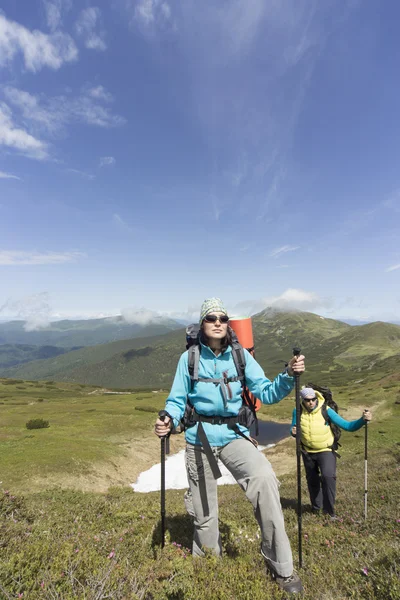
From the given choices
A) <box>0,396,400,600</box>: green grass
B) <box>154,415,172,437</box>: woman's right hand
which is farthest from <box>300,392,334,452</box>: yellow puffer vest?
<box>154,415,172,437</box>: woman's right hand

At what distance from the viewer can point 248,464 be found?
16.7ft

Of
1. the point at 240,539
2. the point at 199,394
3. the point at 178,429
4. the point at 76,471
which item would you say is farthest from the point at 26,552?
the point at 76,471

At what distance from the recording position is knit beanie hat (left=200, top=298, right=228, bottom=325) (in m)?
6.31

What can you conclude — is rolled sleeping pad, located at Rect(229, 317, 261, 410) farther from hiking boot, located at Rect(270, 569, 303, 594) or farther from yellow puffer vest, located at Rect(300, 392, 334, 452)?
hiking boot, located at Rect(270, 569, 303, 594)

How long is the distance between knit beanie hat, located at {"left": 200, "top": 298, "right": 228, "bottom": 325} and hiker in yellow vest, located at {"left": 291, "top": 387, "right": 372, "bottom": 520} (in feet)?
18.1

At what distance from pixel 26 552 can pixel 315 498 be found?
9.25m

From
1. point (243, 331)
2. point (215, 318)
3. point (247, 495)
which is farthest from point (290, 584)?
point (243, 331)

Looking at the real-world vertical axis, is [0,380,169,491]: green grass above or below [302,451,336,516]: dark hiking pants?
below

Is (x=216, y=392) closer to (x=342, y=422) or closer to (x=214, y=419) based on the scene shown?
(x=214, y=419)

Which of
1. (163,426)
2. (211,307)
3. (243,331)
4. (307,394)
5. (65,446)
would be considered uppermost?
(211,307)

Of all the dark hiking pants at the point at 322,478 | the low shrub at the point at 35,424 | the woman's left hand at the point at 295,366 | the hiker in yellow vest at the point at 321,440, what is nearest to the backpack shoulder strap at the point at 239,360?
the woman's left hand at the point at 295,366

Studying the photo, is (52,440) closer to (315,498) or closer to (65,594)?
(315,498)

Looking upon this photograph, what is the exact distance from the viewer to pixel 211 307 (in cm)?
636

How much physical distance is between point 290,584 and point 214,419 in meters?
2.76
